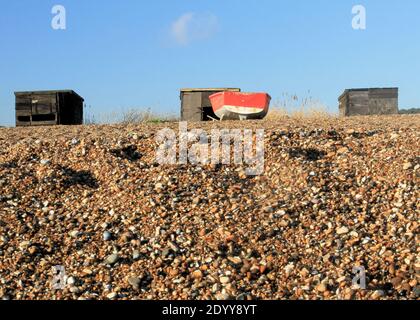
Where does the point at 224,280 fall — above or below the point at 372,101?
below

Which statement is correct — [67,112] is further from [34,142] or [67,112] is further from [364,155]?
[364,155]

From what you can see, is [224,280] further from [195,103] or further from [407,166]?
[195,103]

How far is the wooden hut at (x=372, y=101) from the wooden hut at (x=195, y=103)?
4.19 meters

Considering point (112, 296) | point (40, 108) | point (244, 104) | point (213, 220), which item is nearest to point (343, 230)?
point (213, 220)

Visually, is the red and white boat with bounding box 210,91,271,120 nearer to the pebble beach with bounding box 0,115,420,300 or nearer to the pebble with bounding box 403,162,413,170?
the pebble beach with bounding box 0,115,420,300

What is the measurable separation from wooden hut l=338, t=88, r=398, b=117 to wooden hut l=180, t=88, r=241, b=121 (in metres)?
4.19

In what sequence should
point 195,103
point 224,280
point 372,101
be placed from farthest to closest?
1. point 195,103
2. point 372,101
3. point 224,280

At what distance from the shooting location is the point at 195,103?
2162 cm

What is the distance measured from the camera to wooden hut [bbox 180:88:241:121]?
21484 mm

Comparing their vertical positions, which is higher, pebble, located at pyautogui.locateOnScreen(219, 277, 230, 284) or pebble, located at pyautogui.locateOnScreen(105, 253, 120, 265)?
pebble, located at pyautogui.locateOnScreen(105, 253, 120, 265)

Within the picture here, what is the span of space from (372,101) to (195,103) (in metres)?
6.43

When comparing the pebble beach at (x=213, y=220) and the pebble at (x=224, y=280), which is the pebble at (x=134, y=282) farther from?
the pebble at (x=224, y=280)

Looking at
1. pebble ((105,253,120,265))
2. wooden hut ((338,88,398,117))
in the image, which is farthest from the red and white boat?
pebble ((105,253,120,265))

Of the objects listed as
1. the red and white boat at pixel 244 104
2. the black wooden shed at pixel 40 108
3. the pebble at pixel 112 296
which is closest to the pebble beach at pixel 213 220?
the pebble at pixel 112 296
